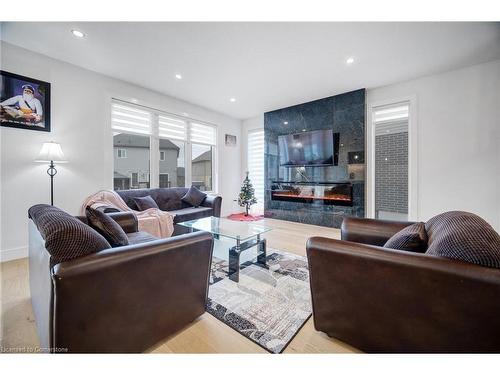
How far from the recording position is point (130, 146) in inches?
147

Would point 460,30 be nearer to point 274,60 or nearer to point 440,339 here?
point 274,60

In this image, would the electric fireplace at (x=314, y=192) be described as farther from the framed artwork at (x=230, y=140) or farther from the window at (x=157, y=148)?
the window at (x=157, y=148)

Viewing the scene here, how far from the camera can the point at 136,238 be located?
2.04m

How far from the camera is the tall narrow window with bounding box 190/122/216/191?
4789 mm

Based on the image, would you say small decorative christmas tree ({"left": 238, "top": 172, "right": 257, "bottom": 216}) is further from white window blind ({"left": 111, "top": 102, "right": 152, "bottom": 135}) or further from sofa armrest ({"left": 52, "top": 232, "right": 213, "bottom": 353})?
sofa armrest ({"left": 52, "top": 232, "right": 213, "bottom": 353})

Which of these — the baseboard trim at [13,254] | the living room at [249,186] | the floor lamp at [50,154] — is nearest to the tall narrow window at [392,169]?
the living room at [249,186]

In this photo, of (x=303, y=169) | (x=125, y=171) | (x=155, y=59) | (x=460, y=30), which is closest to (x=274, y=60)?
(x=155, y=59)

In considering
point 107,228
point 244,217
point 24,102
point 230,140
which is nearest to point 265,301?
point 107,228

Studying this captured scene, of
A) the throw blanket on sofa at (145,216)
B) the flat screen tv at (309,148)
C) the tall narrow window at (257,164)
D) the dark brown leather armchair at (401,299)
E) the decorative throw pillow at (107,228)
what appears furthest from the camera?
the tall narrow window at (257,164)

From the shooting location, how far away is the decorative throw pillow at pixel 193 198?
395cm

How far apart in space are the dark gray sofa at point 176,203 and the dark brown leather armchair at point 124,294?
6.78 ft

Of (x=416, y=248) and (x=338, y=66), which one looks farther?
(x=338, y=66)

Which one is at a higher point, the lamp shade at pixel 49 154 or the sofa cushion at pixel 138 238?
the lamp shade at pixel 49 154

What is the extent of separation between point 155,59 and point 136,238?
2.43 meters
